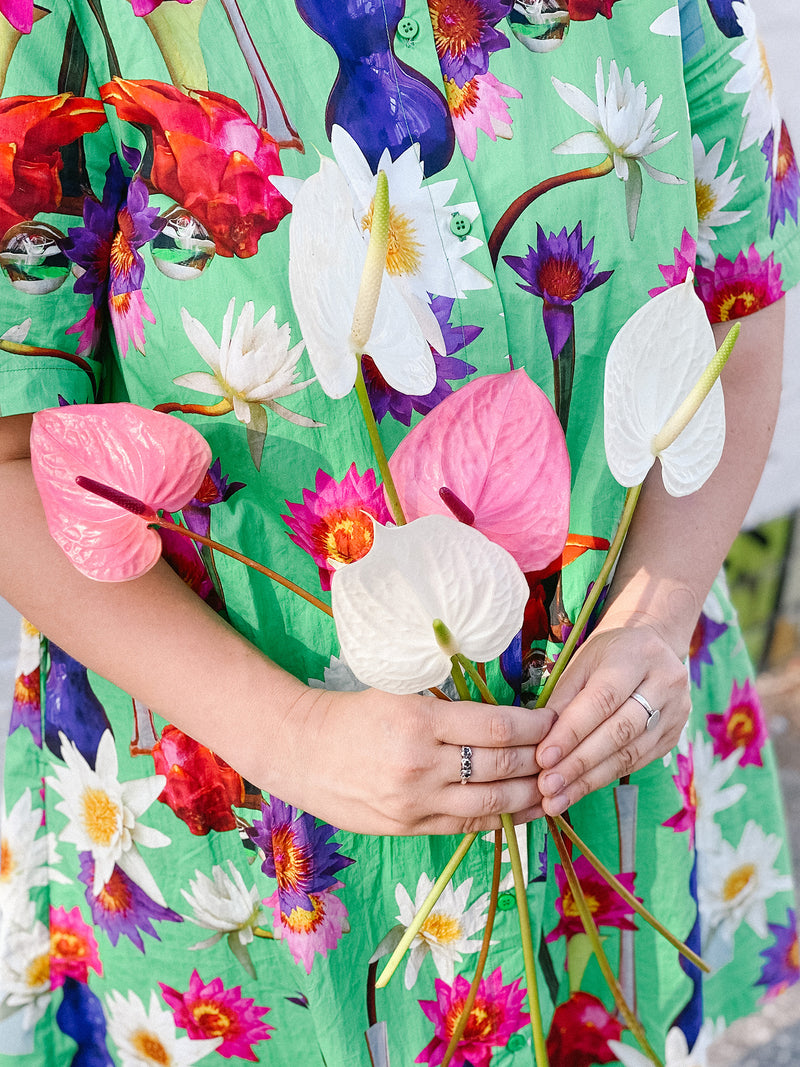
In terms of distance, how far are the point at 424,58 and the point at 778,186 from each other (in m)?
0.33

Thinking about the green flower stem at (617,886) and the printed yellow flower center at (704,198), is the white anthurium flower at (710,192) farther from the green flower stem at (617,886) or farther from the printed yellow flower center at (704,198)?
the green flower stem at (617,886)

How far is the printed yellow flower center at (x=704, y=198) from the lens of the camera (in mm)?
674

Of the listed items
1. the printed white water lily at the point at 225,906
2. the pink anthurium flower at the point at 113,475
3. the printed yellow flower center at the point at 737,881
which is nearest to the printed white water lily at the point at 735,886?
the printed yellow flower center at the point at 737,881

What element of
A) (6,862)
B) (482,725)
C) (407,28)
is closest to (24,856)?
(6,862)

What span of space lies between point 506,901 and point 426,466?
36 cm

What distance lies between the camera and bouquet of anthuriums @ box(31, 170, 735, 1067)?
0.34 m

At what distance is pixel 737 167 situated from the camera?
2.20 ft

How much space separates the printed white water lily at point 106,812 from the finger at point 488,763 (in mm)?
256

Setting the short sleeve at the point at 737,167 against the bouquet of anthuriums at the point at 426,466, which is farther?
the short sleeve at the point at 737,167

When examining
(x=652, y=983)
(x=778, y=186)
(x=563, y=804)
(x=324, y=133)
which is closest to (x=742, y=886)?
(x=652, y=983)

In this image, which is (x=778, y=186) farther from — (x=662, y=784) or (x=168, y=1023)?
(x=168, y=1023)

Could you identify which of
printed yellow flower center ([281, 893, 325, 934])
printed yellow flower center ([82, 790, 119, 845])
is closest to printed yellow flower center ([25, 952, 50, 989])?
printed yellow flower center ([82, 790, 119, 845])

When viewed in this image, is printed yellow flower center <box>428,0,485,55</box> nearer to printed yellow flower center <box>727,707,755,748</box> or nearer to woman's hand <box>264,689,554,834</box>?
woman's hand <box>264,689,554,834</box>

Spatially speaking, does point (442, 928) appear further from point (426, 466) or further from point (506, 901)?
point (426, 466)
